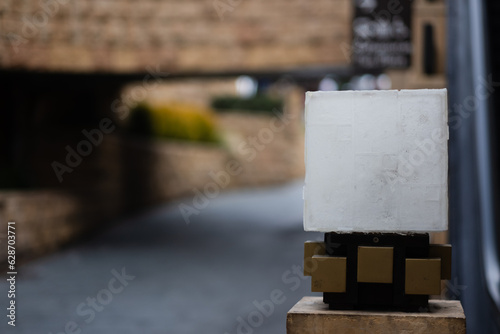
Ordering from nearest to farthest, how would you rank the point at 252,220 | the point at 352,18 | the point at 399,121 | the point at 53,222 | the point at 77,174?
the point at 399,121, the point at 352,18, the point at 53,222, the point at 77,174, the point at 252,220

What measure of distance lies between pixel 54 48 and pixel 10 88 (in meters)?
2.17

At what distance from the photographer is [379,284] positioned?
8.86 feet

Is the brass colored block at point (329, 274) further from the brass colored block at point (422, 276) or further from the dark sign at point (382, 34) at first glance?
the dark sign at point (382, 34)

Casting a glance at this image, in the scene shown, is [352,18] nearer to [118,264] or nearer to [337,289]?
[118,264]

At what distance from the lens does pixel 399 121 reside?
2.65 meters

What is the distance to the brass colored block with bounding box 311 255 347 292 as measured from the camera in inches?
105

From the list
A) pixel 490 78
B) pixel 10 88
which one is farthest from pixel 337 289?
pixel 10 88

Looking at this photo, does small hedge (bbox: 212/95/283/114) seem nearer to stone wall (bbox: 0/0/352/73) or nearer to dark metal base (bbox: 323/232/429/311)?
stone wall (bbox: 0/0/352/73)

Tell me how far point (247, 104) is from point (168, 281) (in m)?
16.4

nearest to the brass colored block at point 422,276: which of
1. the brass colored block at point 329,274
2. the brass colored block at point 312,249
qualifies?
the brass colored block at point 329,274

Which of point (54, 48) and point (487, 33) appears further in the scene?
point (54, 48)

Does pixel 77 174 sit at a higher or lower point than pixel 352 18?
lower

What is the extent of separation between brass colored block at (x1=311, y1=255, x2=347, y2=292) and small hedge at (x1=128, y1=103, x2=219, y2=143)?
14.5m

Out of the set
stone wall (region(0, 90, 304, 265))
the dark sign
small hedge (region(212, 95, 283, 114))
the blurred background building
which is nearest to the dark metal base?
the blurred background building
